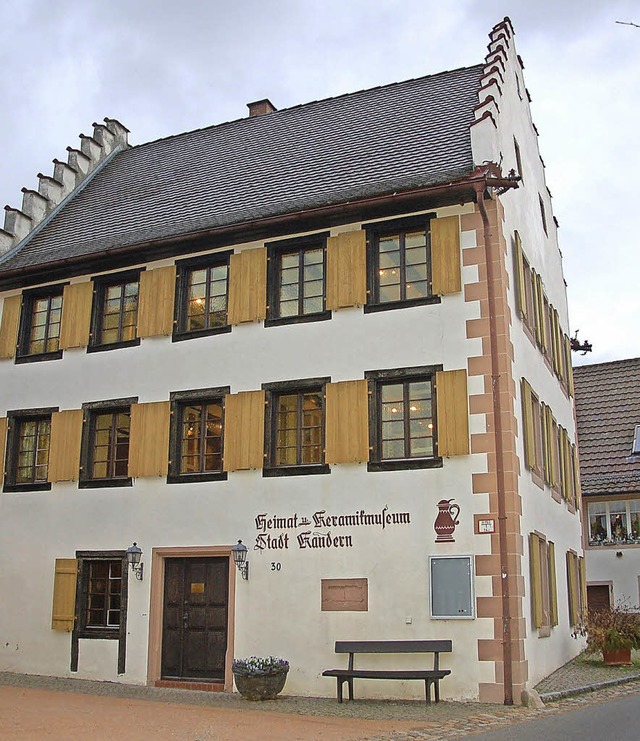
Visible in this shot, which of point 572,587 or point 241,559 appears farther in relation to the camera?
point 572,587

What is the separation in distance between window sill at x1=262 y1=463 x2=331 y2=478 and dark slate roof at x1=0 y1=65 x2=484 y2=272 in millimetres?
4496

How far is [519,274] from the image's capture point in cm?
1689

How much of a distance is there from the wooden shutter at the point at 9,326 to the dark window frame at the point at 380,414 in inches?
310

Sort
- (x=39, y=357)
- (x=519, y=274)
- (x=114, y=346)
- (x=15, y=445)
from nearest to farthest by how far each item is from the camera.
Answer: (x=519, y=274) → (x=114, y=346) → (x=15, y=445) → (x=39, y=357)

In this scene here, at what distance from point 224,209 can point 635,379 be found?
59.3 feet

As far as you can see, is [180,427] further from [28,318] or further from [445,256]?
[445,256]

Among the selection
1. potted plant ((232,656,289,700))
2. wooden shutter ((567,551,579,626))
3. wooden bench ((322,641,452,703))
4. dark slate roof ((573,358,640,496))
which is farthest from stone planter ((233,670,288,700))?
dark slate roof ((573,358,640,496))

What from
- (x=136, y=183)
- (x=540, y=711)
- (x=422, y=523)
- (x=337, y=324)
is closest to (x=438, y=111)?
(x=337, y=324)

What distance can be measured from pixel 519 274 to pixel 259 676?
8.12 meters

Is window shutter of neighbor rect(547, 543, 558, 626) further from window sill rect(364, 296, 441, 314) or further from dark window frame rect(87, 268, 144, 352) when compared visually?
dark window frame rect(87, 268, 144, 352)

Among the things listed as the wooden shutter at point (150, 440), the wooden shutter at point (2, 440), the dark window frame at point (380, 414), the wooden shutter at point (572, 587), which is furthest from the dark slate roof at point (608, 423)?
the wooden shutter at point (2, 440)

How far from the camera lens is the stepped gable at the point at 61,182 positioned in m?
21.5

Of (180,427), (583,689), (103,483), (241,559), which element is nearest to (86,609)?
(103,483)

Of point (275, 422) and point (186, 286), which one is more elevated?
point (186, 286)
